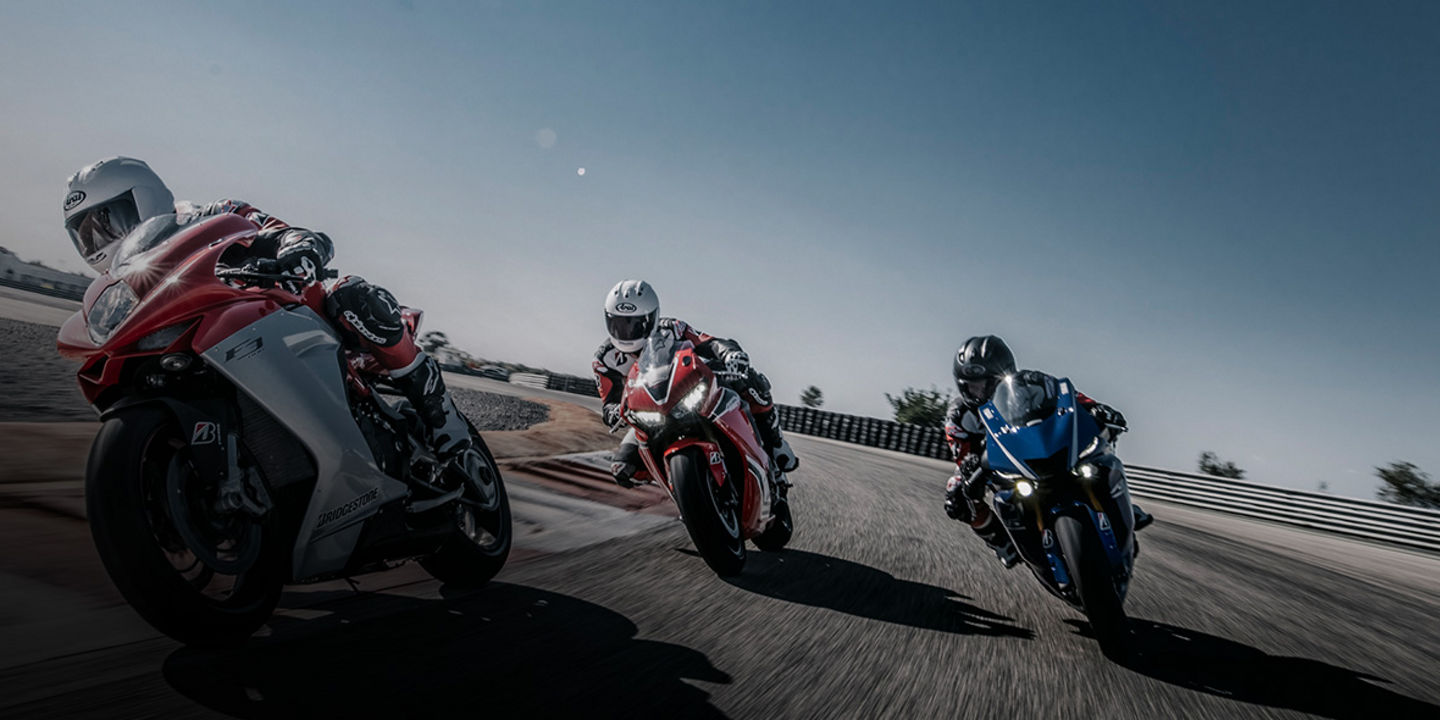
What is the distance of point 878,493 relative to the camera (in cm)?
893

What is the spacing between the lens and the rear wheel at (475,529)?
9.84 ft

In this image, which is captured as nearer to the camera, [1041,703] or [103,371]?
[103,371]

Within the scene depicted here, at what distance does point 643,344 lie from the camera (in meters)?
4.76

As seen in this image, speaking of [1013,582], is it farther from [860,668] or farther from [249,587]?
[249,587]

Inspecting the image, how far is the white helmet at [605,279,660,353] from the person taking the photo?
16.3 ft

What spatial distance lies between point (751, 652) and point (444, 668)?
42.5 inches

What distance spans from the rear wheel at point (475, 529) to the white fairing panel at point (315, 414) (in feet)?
1.54

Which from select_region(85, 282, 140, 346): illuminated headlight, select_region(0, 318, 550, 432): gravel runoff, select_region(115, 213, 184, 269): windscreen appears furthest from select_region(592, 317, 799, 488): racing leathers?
select_region(0, 318, 550, 432): gravel runoff

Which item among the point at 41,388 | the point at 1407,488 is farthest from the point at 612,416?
the point at 1407,488

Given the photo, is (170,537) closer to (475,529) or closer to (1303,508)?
(475,529)


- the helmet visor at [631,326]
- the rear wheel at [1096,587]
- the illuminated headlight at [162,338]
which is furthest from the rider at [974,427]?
the illuminated headlight at [162,338]

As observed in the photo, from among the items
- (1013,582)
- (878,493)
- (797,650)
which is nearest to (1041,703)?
(797,650)

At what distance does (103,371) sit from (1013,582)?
4.66 meters

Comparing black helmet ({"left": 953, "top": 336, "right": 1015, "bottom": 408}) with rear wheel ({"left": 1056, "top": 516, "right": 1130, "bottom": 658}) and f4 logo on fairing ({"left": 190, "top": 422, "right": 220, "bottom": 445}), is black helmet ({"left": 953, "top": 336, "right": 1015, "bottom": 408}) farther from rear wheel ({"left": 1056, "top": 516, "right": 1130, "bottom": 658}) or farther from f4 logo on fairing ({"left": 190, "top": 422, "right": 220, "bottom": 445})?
f4 logo on fairing ({"left": 190, "top": 422, "right": 220, "bottom": 445})
